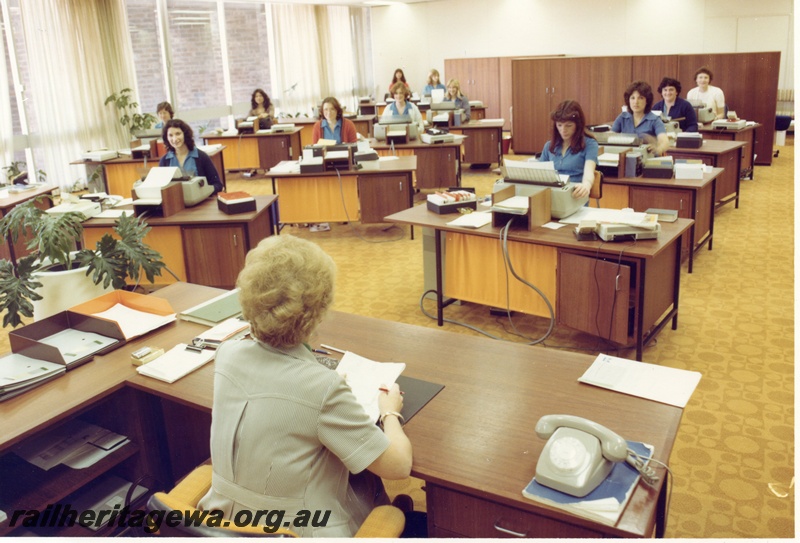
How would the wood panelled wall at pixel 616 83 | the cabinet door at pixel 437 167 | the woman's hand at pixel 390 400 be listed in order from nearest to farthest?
the woman's hand at pixel 390 400, the cabinet door at pixel 437 167, the wood panelled wall at pixel 616 83

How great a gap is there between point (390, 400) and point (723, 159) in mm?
5934

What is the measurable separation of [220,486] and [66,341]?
1.29 meters

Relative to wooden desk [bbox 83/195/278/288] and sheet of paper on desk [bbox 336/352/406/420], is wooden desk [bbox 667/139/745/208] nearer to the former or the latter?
wooden desk [bbox 83/195/278/288]

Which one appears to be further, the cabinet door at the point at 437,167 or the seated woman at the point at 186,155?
the cabinet door at the point at 437,167

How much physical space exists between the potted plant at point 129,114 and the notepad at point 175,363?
328 inches

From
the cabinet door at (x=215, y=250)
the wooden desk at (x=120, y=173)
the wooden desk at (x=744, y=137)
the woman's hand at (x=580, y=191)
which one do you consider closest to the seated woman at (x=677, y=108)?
the wooden desk at (x=744, y=137)

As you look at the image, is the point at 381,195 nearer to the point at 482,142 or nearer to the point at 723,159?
the point at 723,159

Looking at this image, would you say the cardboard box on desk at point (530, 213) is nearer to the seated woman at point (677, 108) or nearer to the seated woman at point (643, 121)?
the seated woman at point (643, 121)

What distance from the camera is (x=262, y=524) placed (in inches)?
63.4

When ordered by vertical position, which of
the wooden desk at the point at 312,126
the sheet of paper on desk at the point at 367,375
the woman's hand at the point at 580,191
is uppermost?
the wooden desk at the point at 312,126

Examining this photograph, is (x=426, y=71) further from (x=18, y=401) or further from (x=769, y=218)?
(x=18, y=401)

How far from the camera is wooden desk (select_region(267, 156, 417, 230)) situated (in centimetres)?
640

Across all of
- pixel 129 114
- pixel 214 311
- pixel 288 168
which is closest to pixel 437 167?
pixel 288 168

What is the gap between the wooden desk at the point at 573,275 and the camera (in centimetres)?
366
